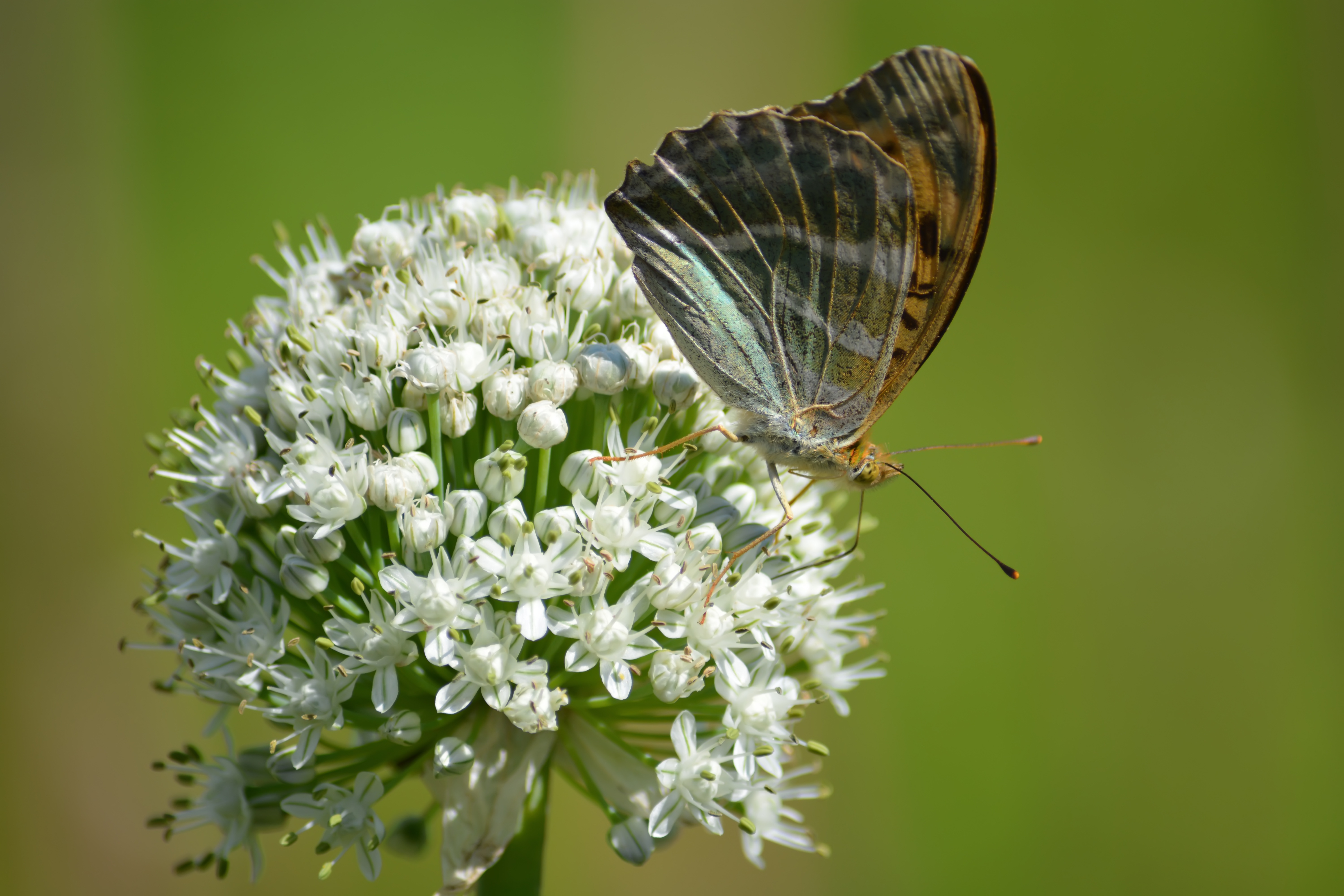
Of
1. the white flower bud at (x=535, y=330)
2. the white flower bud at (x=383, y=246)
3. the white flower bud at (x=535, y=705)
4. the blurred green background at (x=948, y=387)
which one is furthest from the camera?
the blurred green background at (x=948, y=387)

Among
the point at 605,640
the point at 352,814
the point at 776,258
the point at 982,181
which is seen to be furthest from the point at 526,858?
the point at 982,181

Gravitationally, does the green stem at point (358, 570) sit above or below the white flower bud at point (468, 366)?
below

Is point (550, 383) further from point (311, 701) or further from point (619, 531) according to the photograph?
point (311, 701)

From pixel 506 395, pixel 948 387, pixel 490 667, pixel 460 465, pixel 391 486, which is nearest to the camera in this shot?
pixel 490 667

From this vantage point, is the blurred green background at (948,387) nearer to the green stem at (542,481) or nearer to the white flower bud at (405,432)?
the green stem at (542,481)

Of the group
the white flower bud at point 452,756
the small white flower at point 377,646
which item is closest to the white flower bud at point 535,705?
the white flower bud at point 452,756

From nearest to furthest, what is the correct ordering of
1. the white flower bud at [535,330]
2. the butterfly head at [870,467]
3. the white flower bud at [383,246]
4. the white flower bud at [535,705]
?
the white flower bud at [535,705]
the white flower bud at [535,330]
the butterfly head at [870,467]
the white flower bud at [383,246]
